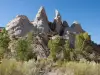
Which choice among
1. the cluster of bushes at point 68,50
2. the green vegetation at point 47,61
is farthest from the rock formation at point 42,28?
the cluster of bushes at point 68,50

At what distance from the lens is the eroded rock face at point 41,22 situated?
223 ft

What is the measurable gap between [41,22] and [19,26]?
777 cm

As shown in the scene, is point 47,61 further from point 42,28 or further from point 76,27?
point 76,27

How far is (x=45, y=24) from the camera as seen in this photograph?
Result: 233 feet

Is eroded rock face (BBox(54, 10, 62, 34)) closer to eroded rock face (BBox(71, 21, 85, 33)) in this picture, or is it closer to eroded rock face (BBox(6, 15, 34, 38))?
eroded rock face (BBox(71, 21, 85, 33))

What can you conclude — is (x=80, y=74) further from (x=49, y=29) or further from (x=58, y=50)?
(x=49, y=29)

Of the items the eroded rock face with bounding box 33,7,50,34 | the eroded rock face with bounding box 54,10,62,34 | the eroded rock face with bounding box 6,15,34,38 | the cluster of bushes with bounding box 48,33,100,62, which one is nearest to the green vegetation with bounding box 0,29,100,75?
the cluster of bushes with bounding box 48,33,100,62

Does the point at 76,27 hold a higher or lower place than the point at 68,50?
higher

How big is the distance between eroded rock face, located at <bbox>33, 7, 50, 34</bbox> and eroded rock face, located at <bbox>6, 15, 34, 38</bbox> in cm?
259

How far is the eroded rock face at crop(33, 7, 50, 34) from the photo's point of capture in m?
68.0

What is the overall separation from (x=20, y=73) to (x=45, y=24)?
2460 inches

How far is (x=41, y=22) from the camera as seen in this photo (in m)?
70.3

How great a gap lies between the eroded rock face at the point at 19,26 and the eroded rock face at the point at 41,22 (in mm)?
2590

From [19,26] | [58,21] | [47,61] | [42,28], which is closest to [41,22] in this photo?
[42,28]
